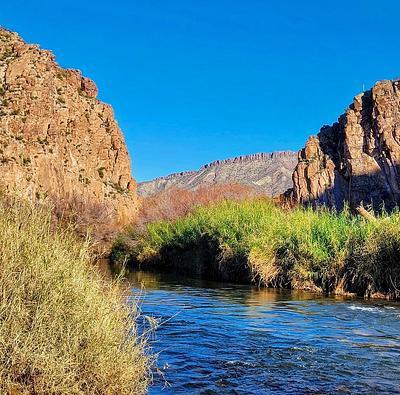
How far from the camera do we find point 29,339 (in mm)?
5316

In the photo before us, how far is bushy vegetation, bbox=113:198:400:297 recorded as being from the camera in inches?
698

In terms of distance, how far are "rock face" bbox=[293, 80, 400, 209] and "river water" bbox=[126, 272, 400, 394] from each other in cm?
5082

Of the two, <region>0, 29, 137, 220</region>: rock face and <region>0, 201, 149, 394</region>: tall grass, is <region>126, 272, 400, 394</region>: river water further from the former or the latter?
<region>0, 29, 137, 220</region>: rock face

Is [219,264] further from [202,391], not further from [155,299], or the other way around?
[202,391]

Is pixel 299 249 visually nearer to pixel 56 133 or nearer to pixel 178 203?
pixel 178 203

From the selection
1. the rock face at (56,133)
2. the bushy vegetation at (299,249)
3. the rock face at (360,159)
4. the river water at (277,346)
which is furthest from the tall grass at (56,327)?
the rock face at (56,133)

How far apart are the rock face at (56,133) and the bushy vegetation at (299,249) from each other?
41.9 metres

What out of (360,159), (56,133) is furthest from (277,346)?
(56,133)

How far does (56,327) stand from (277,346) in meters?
5.26

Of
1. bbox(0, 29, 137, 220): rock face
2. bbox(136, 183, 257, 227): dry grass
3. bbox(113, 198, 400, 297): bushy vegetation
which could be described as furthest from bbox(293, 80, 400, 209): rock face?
bbox(113, 198, 400, 297): bushy vegetation

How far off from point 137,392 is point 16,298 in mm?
1684

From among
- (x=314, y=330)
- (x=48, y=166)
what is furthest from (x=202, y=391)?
(x=48, y=166)

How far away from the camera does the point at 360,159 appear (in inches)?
2662

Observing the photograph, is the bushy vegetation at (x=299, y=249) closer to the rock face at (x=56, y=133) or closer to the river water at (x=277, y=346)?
the river water at (x=277, y=346)
